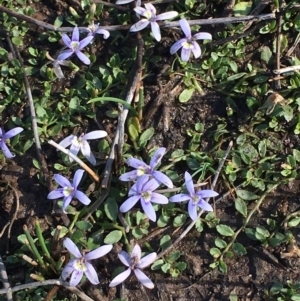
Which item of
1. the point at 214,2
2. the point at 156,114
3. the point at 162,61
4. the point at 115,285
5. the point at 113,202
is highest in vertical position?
the point at 214,2

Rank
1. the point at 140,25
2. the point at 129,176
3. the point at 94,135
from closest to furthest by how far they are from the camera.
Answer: the point at 129,176 < the point at 94,135 < the point at 140,25

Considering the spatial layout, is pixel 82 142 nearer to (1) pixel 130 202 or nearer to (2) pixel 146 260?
(1) pixel 130 202

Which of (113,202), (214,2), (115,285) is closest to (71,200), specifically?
(113,202)

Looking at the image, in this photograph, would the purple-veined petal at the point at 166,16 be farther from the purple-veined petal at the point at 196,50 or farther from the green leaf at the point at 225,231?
the green leaf at the point at 225,231

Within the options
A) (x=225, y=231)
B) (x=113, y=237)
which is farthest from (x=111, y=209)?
(x=225, y=231)

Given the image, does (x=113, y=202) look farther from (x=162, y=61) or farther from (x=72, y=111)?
(x=162, y=61)
